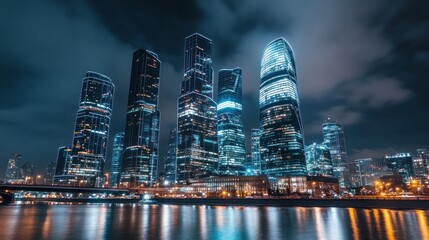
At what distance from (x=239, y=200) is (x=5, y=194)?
127736 millimetres

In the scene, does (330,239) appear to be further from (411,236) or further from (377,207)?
(377,207)

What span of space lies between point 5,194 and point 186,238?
6672 inches

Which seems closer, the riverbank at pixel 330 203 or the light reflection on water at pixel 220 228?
the light reflection on water at pixel 220 228

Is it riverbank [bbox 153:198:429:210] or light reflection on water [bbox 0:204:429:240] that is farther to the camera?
riverbank [bbox 153:198:429:210]

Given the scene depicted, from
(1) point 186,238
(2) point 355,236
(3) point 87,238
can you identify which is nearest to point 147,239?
(1) point 186,238

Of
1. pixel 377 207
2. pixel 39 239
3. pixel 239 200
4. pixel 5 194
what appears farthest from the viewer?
pixel 5 194

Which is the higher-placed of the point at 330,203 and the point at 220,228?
the point at 330,203

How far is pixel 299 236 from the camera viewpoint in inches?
1307

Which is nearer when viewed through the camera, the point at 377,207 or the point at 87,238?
the point at 87,238

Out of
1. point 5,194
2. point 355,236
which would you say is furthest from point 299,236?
point 5,194

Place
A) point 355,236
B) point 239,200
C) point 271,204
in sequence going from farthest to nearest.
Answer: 1. point 239,200
2. point 271,204
3. point 355,236

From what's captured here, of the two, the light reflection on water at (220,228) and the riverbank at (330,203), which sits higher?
the riverbank at (330,203)

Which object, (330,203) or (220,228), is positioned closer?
(220,228)

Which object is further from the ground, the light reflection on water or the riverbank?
the riverbank
